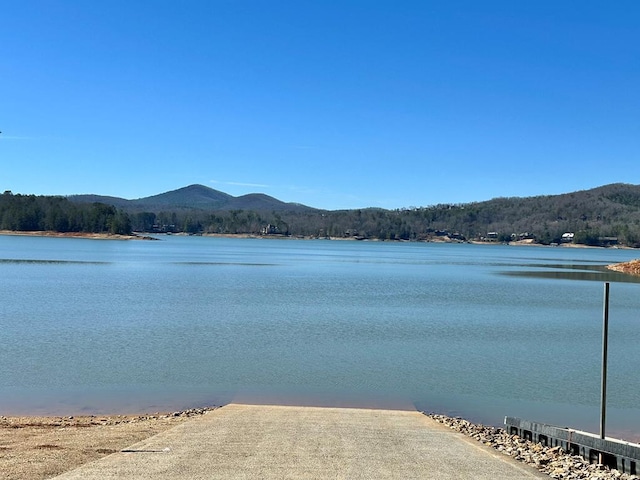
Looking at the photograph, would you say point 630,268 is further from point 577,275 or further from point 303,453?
point 303,453

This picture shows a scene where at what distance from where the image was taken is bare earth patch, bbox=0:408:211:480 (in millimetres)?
7938

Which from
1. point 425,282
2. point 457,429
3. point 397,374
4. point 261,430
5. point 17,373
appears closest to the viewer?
point 261,430

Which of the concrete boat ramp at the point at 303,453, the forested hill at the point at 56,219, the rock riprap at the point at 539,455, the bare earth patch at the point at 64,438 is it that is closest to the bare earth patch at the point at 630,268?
the rock riprap at the point at 539,455

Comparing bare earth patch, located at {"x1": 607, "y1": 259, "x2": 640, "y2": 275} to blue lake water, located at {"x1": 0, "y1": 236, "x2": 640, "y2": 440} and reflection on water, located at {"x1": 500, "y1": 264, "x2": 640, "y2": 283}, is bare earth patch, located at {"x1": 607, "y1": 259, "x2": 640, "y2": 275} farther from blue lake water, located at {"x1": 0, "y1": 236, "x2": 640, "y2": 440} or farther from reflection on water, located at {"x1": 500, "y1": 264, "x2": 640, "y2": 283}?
blue lake water, located at {"x1": 0, "y1": 236, "x2": 640, "y2": 440}

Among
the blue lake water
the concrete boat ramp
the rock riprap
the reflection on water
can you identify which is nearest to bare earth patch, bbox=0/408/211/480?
the concrete boat ramp

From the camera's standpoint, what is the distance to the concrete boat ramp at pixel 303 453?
788cm

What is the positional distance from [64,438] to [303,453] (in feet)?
12.6

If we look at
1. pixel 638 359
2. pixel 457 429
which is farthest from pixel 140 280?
pixel 457 429

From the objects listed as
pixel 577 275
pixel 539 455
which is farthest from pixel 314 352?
pixel 577 275

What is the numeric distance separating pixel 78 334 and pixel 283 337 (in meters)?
7.61

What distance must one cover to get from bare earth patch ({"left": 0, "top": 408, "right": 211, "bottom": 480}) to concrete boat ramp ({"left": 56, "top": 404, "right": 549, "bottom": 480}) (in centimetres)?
41

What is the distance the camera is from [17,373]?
1762 centimetres

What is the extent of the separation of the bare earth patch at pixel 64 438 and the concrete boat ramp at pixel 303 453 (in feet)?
1.34

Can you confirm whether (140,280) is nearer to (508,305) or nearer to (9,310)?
(9,310)
